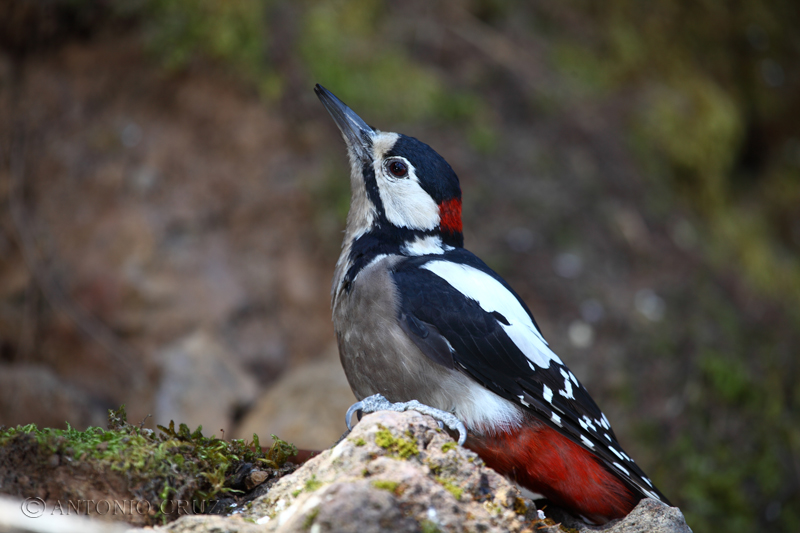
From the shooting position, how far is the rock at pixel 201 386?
3.93 m

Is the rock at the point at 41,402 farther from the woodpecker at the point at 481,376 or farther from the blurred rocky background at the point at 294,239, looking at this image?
the woodpecker at the point at 481,376

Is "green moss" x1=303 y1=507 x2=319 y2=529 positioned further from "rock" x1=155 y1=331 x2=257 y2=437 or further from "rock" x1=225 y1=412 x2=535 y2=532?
"rock" x1=155 y1=331 x2=257 y2=437

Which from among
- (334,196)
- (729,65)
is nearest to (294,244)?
(334,196)

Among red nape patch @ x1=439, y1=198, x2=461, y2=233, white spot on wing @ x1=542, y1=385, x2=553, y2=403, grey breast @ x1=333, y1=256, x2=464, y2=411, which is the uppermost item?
red nape patch @ x1=439, y1=198, x2=461, y2=233

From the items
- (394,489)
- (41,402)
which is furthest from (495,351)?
(41,402)

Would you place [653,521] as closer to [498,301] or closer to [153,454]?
[498,301]

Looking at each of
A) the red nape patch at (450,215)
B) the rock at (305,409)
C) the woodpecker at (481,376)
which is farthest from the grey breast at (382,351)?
the rock at (305,409)

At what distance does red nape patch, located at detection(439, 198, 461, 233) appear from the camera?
2.79 m

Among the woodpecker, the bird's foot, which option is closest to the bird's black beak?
the woodpecker

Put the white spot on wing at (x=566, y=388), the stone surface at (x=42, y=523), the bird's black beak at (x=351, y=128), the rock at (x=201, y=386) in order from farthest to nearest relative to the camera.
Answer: the rock at (x=201, y=386) < the bird's black beak at (x=351, y=128) < the white spot on wing at (x=566, y=388) < the stone surface at (x=42, y=523)

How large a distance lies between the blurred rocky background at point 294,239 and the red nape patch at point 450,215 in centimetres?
151

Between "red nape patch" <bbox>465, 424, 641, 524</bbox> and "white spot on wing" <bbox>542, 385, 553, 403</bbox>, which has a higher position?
"white spot on wing" <bbox>542, 385, 553, 403</bbox>

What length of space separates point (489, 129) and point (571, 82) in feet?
4.24

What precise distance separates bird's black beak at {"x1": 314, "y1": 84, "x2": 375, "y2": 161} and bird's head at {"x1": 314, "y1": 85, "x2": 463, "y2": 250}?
3 cm
